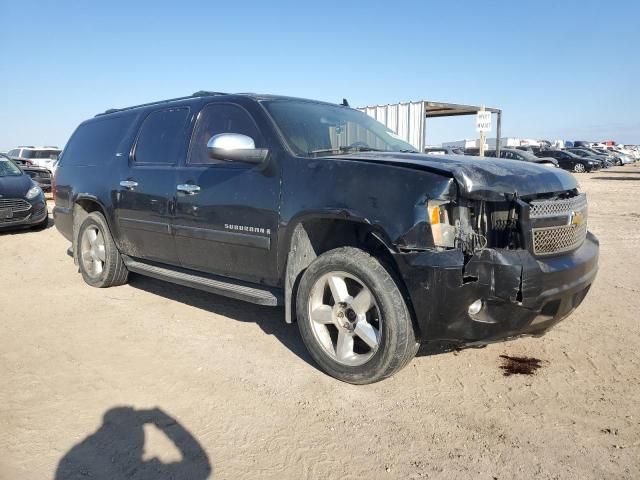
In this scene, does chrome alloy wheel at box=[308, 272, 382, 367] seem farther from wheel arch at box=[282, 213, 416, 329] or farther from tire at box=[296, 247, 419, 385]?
wheel arch at box=[282, 213, 416, 329]

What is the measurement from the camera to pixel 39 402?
3127mm

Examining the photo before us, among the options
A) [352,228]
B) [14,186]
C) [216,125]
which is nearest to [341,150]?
[352,228]

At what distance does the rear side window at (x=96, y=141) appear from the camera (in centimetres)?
538

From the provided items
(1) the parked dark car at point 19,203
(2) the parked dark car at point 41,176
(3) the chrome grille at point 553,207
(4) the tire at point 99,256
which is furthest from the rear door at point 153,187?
(2) the parked dark car at point 41,176

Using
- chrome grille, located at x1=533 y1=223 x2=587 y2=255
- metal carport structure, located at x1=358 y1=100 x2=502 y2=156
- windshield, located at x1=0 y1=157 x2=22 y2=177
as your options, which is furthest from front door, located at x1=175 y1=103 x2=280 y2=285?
metal carport structure, located at x1=358 y1=100 x2=502 y2=156

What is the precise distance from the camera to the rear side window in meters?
5.38

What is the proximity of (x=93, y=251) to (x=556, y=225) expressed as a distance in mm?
4748

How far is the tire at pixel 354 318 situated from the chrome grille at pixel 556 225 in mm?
874

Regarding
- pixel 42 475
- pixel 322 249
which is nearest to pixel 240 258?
pixel 322 249

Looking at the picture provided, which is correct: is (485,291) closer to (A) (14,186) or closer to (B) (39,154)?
(A) (14,186)

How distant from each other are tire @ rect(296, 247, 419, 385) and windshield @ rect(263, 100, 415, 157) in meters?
0.93

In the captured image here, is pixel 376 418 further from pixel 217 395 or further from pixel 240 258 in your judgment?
pixel 240 258

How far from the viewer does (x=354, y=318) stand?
3.27 m

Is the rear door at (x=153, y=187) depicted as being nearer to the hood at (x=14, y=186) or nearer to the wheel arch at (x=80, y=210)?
the wheel arch at (x=80, y=210)
